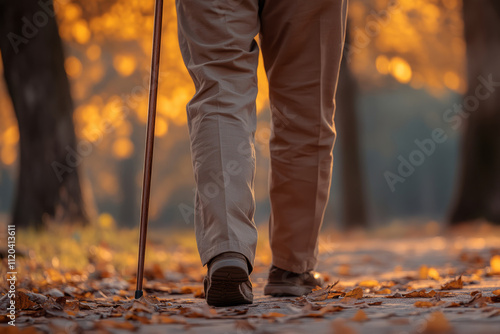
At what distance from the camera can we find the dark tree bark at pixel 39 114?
6.79m

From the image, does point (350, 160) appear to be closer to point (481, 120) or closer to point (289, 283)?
point (481, 120)

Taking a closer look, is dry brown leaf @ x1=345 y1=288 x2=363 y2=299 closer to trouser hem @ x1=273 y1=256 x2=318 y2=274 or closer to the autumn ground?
the autumn ground

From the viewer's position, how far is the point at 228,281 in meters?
2.14

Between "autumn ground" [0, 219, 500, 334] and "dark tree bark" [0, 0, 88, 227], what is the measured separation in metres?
1.38

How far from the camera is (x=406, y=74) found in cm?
1113

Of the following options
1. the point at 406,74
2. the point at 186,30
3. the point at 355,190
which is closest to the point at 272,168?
the point at 186,30

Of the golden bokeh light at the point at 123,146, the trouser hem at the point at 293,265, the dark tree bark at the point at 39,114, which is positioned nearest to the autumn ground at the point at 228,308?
the trouser hem at the point at 293,265

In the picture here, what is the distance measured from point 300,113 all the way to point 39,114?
5078mm

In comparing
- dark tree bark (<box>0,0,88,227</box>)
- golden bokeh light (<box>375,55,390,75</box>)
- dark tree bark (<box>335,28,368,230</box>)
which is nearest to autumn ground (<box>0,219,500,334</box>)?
dark tree bark (<box>0,0,88,227</box>)

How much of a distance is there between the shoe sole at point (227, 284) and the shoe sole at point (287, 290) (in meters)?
0.42

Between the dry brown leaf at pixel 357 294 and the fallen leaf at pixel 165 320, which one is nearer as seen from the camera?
the fallen leaf at pixel 165 320

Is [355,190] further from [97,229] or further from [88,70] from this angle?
[97,229]

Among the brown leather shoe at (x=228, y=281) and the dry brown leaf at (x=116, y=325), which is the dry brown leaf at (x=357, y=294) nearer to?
the brown leather shoe at (x=228, y=281)

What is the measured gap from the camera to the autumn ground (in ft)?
5.64
